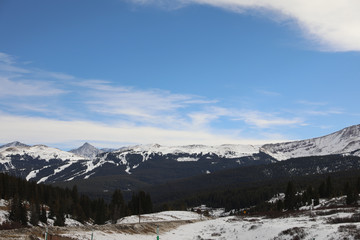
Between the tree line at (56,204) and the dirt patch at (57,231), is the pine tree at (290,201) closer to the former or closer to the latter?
the tree line at (56,204)

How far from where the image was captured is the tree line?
85.2 m

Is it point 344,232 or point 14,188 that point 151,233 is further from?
point 14,188

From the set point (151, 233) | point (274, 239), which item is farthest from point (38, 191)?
point (274, 239)

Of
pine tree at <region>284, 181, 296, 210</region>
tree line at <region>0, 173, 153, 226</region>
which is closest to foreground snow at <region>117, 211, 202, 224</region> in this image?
tree line at <region>0, 173, 153, 226</region>

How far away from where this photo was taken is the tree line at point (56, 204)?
85150mm

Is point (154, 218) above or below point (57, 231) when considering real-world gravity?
below

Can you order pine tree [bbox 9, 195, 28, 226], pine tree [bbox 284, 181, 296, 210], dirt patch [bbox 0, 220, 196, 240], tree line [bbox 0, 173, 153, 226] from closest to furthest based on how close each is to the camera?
dirt patch [bbox 0, 220, 196, 240] < pine tree [bbox 9, 195, 28, 226] < tree line [bbox 0, 173, 153, 226] < pine tree [bbox 284, 181, 296, 210]

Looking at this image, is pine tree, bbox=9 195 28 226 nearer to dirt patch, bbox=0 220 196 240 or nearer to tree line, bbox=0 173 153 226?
tree line, bbox=0 173 153 226

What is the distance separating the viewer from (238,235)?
4862 cm

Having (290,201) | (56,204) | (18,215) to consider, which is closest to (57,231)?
(18,215)

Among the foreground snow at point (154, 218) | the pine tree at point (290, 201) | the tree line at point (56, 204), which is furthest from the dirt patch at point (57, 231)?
the pine tree at point (290, 201)

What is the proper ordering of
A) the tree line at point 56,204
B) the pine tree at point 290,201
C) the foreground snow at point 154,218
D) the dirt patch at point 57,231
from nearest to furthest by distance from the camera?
1. the dirt patch at point 57,231
2. the foreground snow at point 154,218
3. the tree line at point 56,204
4. the pine tree at point 290,201

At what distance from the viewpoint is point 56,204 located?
101688 mm

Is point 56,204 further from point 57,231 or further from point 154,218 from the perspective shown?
point 57,231
